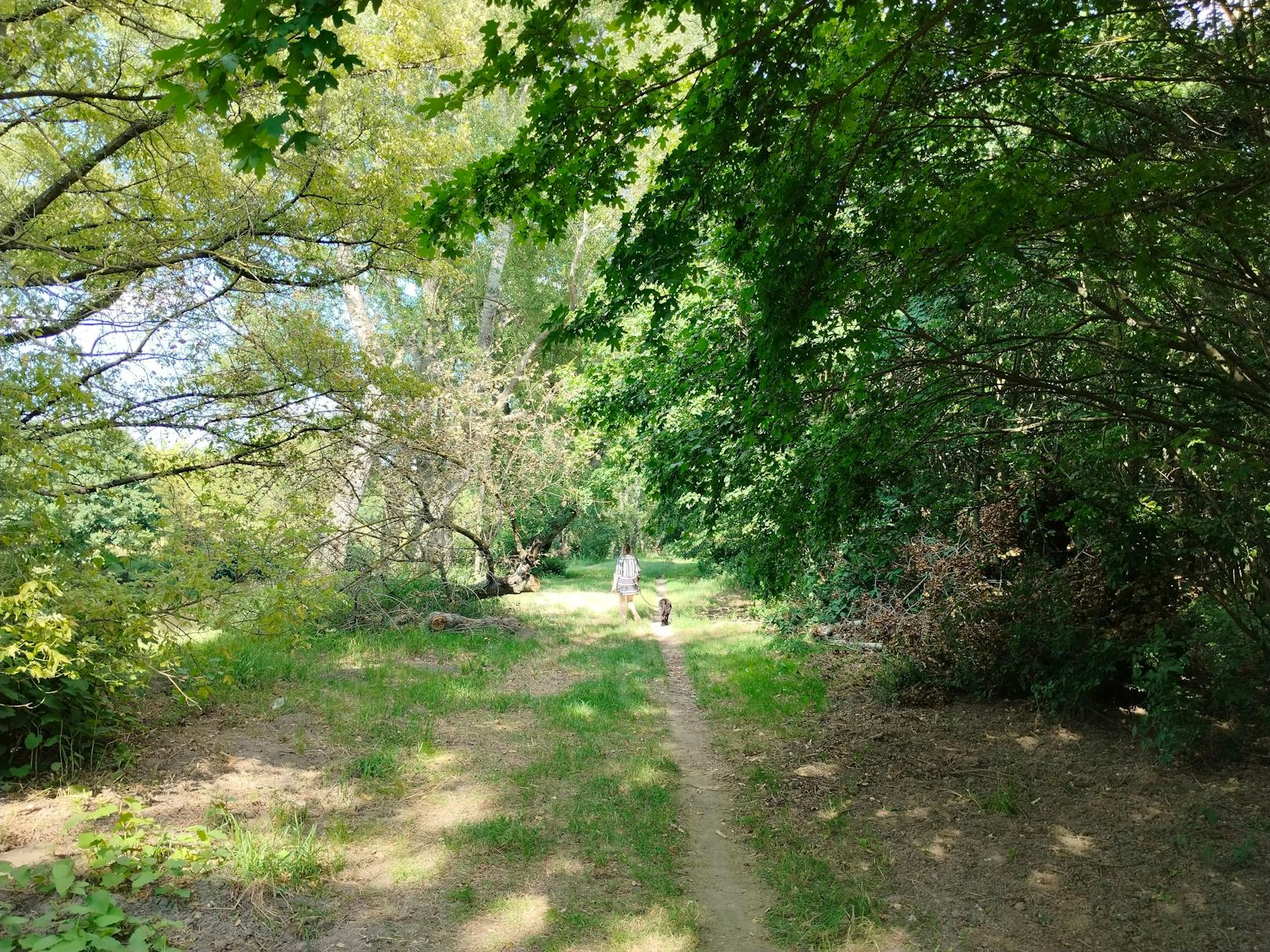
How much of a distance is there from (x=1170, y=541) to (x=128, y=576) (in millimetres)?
8876

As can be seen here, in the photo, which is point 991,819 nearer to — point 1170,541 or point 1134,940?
point 1134,940

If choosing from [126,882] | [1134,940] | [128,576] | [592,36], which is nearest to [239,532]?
[128,576]

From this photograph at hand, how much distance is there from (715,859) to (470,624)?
8.65 m

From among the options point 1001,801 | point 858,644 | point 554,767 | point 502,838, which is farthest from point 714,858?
point 858,644

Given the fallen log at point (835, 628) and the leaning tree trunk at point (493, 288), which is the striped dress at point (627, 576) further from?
the leaning tree trunk at point (493, 288)

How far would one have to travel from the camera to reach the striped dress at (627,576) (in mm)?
15656

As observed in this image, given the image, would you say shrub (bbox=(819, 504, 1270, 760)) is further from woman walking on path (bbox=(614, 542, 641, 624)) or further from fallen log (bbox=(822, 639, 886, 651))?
woman walking on path (bbox=(614, 542, 641, 624))

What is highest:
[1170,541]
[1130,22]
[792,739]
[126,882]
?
[1130,22]

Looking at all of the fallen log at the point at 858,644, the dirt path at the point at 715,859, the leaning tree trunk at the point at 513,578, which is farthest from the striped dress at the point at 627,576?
the dirt path at the point at 715,859

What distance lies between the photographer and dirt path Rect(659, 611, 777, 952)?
4430mm

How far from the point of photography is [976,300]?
244 inches

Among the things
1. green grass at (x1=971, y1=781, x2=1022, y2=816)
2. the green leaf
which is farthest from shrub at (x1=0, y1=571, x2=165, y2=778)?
green grass at (x1=971, y1=781, x2=1022, y2=816)

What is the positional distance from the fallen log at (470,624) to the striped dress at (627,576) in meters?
2.67

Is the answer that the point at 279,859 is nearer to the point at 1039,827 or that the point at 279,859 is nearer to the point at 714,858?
the point at 714,858
